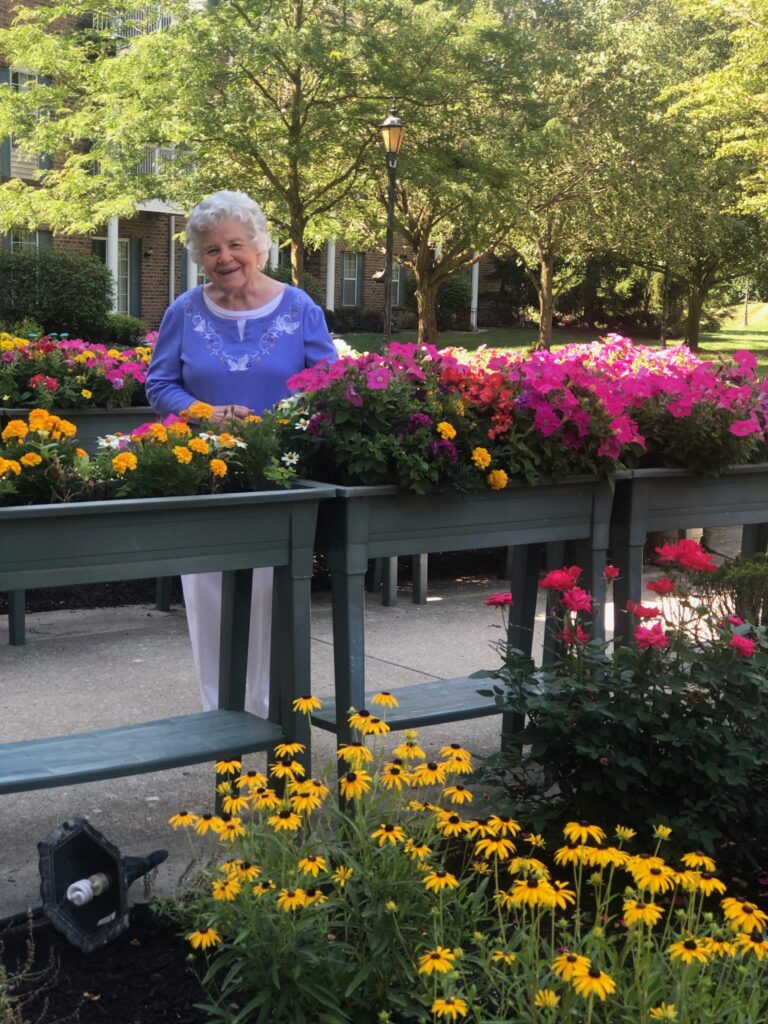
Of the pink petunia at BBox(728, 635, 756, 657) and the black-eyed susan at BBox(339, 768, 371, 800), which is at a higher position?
the pink petunia at BBox(728, 635, 756, 657)

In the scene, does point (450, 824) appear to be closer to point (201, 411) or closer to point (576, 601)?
point (576, 601)

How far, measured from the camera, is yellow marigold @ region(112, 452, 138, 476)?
3.11 m

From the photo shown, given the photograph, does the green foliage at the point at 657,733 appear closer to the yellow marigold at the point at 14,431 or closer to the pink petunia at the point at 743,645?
the pink petunia at the point at 743,645

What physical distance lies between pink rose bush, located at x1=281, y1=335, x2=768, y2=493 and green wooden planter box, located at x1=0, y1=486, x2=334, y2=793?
0.23 metres

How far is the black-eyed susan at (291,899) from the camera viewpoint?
7.27ft

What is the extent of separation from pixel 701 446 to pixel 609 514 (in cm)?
38

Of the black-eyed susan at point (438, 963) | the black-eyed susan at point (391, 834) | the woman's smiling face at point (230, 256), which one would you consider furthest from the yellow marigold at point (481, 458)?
the black-eyed susan at point (438, 963)

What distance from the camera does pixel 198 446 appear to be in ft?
10.8

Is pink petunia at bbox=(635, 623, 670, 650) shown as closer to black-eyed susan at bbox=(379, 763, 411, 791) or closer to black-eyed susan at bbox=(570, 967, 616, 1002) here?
black-eyed susan at bbox=(379, 763, 411, 791)

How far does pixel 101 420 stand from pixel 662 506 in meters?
3.84

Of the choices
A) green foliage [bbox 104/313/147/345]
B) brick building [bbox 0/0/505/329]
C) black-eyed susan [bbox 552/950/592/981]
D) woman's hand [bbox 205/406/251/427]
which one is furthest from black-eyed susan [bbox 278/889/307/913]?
brick building [bbox 0/0/505/329]

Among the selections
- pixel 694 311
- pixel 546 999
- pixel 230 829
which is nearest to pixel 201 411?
pixel 230 829

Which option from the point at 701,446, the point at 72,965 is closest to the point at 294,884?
the point at 72,965

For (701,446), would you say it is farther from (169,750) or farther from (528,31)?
(528,31)
